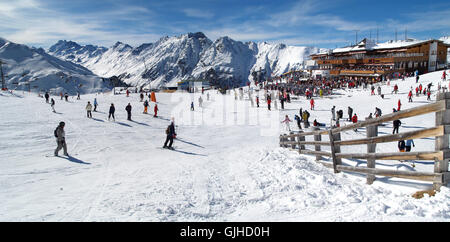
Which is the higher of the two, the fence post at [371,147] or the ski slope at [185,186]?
the fence post at [371,147]

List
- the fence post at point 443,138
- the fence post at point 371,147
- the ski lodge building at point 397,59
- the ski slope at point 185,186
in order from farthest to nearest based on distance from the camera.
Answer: the ski lodge building at point 397,59
the fence post at point 371,147
the ski slope at point 185,186
the fence post at point 443,138

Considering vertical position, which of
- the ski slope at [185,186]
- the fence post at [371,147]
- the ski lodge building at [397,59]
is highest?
the ski lodge building at [397,59]

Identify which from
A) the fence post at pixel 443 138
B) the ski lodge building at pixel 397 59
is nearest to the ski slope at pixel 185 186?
the fence post at pixel 443 138

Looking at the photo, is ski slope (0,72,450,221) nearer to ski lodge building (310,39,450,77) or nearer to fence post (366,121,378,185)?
fence post (366,121,378,185)

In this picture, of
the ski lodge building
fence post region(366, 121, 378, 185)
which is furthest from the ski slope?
the ski lodge building

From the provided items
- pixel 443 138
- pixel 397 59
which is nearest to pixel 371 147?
pixel 443 138

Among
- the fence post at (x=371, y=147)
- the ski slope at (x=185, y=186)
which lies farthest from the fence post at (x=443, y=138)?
the fence post at (x=371, y=147)

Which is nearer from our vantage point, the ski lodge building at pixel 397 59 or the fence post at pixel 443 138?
the fence post at pixel 443 138

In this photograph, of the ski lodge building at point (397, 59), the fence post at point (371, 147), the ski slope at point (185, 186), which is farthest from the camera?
the ski lodge building at point (397, 59)

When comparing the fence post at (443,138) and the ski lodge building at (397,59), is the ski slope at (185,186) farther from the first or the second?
the ski lodge building at (397,59)

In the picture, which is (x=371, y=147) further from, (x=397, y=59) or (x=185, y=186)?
(x=397, y=59)
